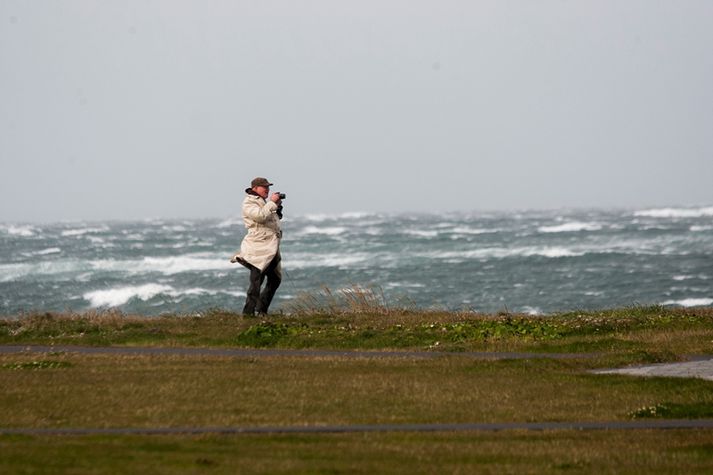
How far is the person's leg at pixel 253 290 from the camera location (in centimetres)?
2188

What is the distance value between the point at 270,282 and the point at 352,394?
797 centimetres

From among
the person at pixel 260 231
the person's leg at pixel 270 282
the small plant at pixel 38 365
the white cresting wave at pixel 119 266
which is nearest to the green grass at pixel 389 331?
the person's leg at pixel 270 282

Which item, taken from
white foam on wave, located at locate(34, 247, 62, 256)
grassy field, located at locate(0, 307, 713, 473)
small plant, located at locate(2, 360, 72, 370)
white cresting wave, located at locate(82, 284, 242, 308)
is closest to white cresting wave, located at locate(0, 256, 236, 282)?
white foam on wave, located at locate(34, 247, 62, 256)

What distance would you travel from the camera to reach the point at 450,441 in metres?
11.9

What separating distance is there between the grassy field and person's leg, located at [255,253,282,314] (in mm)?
717

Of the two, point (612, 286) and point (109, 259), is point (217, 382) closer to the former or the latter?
point (612, 286)

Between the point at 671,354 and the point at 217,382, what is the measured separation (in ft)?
21.9

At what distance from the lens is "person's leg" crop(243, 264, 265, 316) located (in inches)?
861

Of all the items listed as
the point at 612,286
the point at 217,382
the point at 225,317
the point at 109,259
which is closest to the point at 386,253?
the point at 109,259

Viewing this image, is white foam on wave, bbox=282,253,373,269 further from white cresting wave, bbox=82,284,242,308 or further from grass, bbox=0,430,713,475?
grass, bbox=0,430,713,475

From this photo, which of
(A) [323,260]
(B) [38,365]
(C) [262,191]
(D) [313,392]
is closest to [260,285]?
(C) [262,191]

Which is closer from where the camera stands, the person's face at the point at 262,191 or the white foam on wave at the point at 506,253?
the person's face at the point at 262,191

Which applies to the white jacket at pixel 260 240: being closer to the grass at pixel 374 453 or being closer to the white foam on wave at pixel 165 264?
the grass at pixel 374 453

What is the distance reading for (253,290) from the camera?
22359 mm
